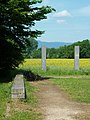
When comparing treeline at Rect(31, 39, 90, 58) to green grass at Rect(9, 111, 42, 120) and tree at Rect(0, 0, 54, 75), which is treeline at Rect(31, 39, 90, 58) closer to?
tree at Rect(0, 0, 54, 75)

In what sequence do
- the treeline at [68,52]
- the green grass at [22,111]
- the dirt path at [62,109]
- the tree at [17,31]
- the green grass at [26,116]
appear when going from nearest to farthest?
the green grass at [26,116] → the green grass at [22,111] → the dirt path at [62,109] → the tree at [17,31] → the treeline at [68,52]

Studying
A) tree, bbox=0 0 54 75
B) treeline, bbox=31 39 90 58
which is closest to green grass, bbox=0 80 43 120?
tree, bbox=0 0 54 75

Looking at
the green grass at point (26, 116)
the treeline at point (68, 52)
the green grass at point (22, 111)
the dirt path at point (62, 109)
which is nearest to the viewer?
the green grass at point (26, 116)

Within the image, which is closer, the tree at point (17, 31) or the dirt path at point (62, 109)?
the dirt path at point (62, 109)

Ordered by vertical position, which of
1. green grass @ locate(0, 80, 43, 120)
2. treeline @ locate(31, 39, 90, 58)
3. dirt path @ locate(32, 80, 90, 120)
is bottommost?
dirt path @ locate(32, 80, 90, 120)

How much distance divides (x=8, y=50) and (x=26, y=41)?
5.21 ft

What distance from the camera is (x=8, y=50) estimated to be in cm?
2145

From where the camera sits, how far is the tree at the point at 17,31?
20.4 meters

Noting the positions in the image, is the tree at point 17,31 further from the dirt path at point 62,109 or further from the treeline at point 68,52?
the treeline at point 68,52

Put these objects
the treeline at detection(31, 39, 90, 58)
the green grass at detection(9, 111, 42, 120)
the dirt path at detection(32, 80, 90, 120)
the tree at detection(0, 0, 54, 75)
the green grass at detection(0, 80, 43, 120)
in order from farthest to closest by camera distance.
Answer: the treeline at detection(31, 39, 90, 58) → the tree at detection(0, 0, 54, 75) → the dirt path at detection(32, 80, 90, 120) → the green grass at detection(0, 80, 43, 120) → the green grass at detection(9, 111, 42, 120)

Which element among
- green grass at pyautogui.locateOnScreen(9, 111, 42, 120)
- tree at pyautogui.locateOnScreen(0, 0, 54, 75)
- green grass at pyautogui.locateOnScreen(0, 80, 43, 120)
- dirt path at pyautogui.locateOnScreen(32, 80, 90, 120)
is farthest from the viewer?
tree at pyautogui.locateOnScreen(0, 0, 54, 75)

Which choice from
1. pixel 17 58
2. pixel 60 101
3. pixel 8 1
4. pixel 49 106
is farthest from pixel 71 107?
pixel 17 58

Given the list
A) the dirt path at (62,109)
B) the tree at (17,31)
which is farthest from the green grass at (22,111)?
the tree at (17,31)

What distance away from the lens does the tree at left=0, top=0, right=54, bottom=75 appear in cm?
2039
